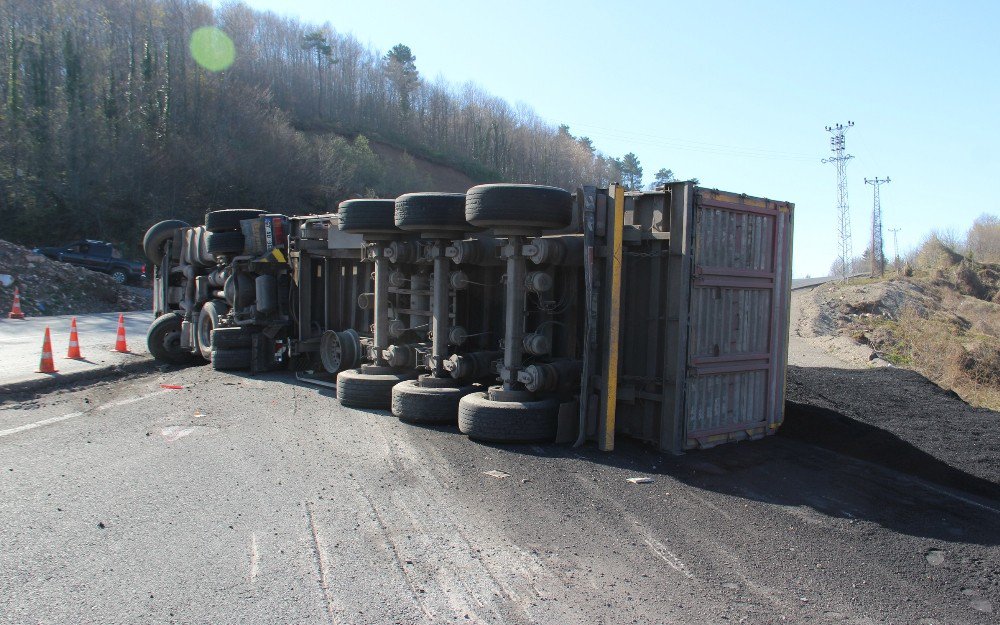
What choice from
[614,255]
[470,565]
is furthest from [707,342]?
[470,565]

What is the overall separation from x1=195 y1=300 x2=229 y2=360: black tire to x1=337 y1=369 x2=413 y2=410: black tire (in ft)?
15.4

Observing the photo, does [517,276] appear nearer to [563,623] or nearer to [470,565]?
[470,565]

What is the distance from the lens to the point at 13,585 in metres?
3.70

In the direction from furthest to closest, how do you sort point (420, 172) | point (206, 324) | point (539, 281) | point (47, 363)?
point (420, 172) < point (206, 324) < point (47, 363) < point (539, 281)

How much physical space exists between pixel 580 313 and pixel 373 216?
270 centimetres

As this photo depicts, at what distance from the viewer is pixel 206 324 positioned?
40.3 ft

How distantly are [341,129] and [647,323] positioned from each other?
2611 inches

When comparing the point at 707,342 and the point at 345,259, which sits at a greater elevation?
the point at 345,259

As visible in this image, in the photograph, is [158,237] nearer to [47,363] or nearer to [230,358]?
[47,363]

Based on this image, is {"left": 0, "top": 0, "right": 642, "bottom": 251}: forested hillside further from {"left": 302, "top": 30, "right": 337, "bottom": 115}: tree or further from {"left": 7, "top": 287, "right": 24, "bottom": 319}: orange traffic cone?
{"left": 7, "top": 287, "right": 24, "bottom": 319}: orange traffic cone

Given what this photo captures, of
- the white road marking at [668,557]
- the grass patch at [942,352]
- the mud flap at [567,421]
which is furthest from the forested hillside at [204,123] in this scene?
the white road marking at [668,557]

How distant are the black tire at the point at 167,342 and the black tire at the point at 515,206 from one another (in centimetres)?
803

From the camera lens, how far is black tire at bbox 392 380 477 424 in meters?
7.33

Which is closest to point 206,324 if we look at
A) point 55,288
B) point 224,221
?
point 224,221
